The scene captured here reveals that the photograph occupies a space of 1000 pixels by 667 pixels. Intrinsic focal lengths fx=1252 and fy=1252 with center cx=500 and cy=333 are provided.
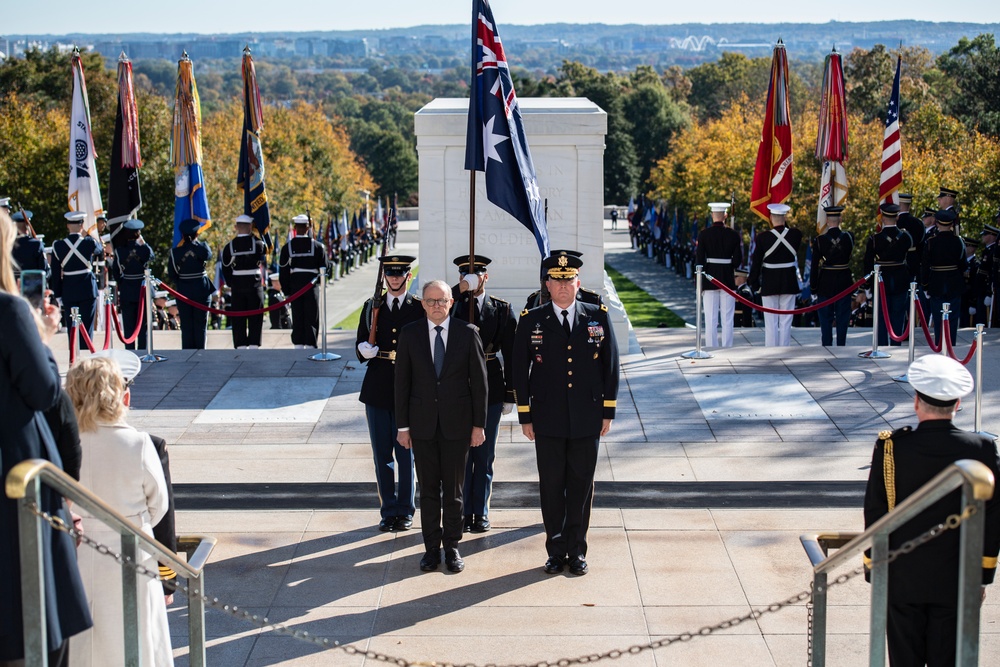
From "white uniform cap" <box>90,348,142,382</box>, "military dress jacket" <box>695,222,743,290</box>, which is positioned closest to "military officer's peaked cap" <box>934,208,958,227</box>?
"military dress jacket" <box>695,222,743,290</box>

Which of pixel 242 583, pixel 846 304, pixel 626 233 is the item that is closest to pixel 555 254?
pixel 242 583

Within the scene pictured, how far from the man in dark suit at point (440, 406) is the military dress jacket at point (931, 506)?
2607 mm

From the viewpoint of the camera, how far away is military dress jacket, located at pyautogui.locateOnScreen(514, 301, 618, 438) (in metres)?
6.76

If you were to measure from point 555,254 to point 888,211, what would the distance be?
7397mm

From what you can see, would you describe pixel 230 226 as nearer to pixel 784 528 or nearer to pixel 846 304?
pixel 846 304

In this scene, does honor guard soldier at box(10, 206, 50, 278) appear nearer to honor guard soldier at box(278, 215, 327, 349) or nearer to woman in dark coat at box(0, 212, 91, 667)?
honor guard soldier at box(278, 215, 327, 349)

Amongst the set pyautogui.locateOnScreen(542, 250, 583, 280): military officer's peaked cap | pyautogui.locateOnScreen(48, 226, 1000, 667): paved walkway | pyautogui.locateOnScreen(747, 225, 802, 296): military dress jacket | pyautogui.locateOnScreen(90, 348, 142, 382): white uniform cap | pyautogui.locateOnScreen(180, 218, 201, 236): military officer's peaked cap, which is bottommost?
pyautogui.locateOnScreen(48, 226, 1000, 667): paved walkway

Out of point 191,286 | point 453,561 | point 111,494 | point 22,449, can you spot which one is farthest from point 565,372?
point 191,286

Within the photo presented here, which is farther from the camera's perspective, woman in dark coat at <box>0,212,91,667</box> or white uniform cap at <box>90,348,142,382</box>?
white uniform cap at <box>90,348,142,382</box>

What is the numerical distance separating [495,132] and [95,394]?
395cm

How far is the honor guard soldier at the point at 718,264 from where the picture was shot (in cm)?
1341

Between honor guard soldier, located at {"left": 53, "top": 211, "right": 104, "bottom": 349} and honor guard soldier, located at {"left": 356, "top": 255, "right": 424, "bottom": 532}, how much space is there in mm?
7031

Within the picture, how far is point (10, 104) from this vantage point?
3841 centimetres

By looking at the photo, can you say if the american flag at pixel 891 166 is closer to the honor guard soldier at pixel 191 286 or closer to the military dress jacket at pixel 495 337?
the honor guard soldier at pixel 191 286
